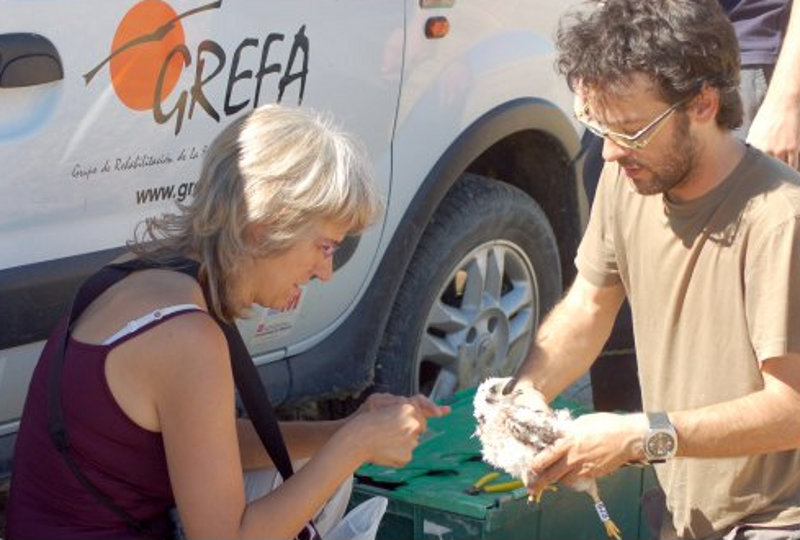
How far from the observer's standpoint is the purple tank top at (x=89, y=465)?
2.70 metres

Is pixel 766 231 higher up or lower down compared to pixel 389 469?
higher up

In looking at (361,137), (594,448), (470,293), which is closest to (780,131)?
(594,448)

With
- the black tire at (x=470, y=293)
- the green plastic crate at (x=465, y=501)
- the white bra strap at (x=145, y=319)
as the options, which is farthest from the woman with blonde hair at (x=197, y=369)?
the black tire at (x=470, y=293)

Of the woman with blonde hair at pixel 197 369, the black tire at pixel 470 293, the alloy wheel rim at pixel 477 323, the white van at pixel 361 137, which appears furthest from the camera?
the alloy wheel rim at pixel 477 323

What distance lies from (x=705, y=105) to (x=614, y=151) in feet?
0.63

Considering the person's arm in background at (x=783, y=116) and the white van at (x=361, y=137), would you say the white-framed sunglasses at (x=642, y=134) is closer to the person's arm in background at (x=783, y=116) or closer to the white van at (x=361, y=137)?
the person's arm in background at (x=783, y=116)

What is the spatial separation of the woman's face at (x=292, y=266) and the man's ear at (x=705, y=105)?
2.29 feet

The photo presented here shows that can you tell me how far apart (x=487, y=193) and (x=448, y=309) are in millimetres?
375

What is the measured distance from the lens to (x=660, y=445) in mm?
2777

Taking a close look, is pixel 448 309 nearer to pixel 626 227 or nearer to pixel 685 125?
pixel 626 227

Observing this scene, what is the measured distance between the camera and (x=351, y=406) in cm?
455

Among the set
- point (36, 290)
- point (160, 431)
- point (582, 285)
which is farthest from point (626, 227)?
point (36, 290)

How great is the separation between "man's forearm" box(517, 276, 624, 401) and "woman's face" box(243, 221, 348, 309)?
0.62 meters

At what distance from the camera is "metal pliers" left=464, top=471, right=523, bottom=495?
359 centimetres
